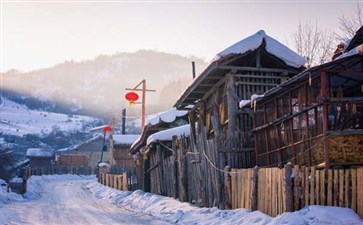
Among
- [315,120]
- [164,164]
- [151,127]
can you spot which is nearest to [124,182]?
[151,127]

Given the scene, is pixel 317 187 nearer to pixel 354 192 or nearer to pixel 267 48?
pixel 354 192

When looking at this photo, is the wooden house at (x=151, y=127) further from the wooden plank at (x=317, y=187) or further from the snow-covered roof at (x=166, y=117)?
the wooden plank at (x=317, y=187)

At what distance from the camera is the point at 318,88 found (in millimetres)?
12297

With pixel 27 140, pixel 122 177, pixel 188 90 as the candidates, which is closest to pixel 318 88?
pixel 188 90

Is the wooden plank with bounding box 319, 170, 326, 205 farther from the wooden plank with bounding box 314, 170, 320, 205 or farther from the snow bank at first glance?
the snow bank

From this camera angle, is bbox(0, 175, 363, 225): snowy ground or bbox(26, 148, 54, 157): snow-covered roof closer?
bbox(0, 175, 363, 225): snowy ground

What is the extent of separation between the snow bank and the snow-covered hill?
90.3 m

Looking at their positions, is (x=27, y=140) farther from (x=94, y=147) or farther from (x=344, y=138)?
(x=344, y=138)

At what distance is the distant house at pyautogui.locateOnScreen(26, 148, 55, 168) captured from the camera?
68625 millimetres

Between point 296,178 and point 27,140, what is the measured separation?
9634 centimetres

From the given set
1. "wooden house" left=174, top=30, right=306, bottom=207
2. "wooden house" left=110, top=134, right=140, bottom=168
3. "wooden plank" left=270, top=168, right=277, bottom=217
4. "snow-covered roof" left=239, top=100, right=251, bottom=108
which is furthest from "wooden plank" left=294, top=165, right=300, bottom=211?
"wooden house" left=110, top=134, right=140, bottom=168

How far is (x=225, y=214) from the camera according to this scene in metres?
12.6

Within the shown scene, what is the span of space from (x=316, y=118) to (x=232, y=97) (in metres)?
4.57

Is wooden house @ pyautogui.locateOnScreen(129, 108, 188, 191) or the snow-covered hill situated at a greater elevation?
the snow-covered hill
